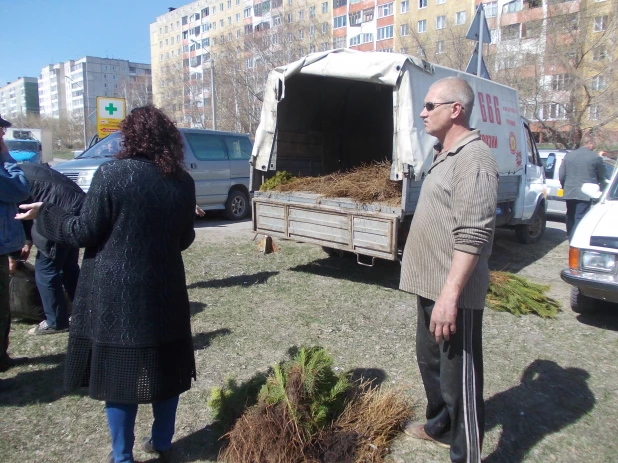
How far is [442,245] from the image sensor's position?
8.20ft

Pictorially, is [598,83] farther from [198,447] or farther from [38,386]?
[38,386]

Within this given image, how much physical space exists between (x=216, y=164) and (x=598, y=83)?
74.3ft

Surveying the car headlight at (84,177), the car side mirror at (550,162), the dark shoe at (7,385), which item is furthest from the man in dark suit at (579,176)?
the car headlight at (84,177)

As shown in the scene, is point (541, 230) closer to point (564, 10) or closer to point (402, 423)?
point (402, 423)

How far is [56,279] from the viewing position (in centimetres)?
453

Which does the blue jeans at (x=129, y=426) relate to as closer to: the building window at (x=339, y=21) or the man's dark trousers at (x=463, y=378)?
the man's dark trousers at (x=463, y=378)

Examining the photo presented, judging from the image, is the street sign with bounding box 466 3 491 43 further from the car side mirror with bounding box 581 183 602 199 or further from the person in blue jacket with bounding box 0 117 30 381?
the person in blue jacket with bounding box 0 117 30 381

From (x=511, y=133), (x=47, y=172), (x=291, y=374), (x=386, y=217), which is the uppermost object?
(x=511, y=133)

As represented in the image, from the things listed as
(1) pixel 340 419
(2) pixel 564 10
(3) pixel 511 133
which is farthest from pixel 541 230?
(2) pixel 564 10

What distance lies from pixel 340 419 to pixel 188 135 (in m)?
8.93

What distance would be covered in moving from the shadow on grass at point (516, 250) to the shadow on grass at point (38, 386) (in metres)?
5.90

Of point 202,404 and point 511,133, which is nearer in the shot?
point 202,404

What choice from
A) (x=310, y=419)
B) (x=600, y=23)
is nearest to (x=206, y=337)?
(x=310, y=419)

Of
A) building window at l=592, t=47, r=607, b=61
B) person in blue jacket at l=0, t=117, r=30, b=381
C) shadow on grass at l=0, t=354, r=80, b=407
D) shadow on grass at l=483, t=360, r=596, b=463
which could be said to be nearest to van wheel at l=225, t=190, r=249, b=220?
shadow on grass at l=0, t=354, r=80, b=407
